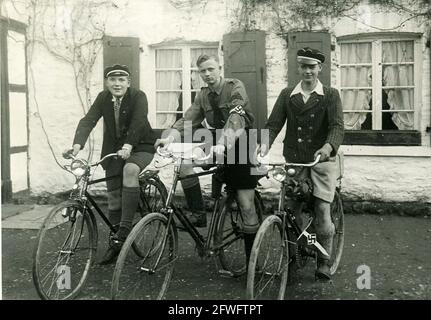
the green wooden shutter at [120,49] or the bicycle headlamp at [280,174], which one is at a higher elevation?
the green wooden shutter at [120,49]

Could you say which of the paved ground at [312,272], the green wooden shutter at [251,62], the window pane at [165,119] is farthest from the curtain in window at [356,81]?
the window pane at [165,119]

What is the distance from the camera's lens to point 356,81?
292 inches

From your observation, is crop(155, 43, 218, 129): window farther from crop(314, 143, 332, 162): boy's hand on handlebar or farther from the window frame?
crop(314, 143, 332, 162): boy's hand on handlebar

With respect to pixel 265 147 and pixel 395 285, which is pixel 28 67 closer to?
pixel 265 147

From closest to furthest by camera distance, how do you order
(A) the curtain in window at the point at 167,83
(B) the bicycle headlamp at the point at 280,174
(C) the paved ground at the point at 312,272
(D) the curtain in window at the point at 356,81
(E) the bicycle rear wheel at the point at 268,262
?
(E) the bicycle rear wheel at the point at 268,262 → (B) the bicycle headlamp at the point at 280,174 → (C) the paved ground at the point at 312,272 → (D) the curtain in window at the point at 356,81 → (A) the curtain in window at the point at 167,83

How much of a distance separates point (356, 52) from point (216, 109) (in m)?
3.63

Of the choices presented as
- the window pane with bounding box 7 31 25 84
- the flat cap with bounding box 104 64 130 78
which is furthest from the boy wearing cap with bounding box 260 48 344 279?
the window pane with bounding box 7 31 25 84

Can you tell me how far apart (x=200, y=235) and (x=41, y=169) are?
4.25 meters

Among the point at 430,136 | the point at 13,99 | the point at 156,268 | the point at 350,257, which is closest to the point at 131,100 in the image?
the point at 156,268

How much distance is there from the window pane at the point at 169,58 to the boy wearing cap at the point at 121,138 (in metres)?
2.88

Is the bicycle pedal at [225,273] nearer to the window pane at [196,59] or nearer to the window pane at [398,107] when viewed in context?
the window pane at [196,59]

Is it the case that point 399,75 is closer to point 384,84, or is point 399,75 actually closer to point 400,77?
point 400,77

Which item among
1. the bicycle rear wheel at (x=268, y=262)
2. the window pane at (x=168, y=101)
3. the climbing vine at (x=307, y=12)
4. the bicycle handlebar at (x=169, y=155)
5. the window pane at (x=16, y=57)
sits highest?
the climbing vine at (x=307, y=12)

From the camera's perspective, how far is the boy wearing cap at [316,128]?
4.28 m
